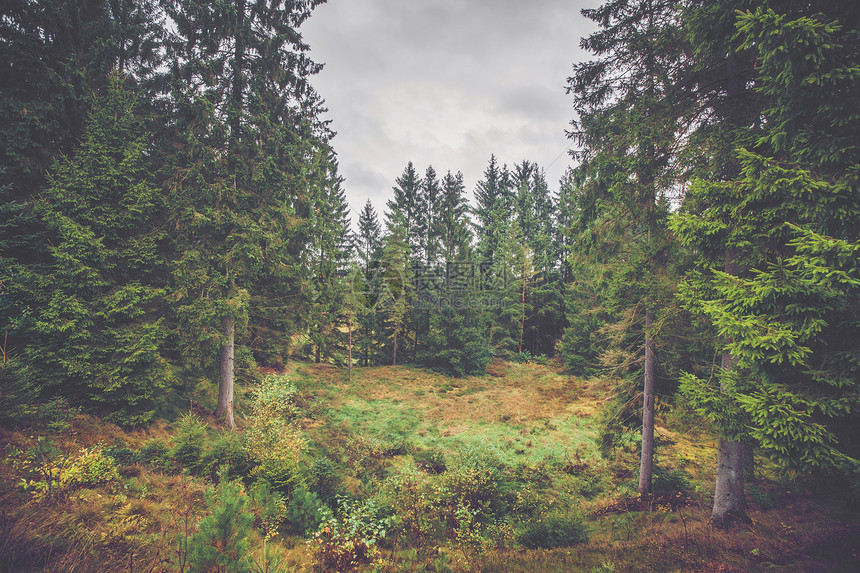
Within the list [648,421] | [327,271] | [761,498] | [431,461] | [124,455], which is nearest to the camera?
[124,455]

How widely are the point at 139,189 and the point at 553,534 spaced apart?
13.8 metres

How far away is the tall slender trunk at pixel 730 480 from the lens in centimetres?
568

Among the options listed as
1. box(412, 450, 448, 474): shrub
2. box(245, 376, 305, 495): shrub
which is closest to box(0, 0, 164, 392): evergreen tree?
box(245, 376, 305, 495): shrub

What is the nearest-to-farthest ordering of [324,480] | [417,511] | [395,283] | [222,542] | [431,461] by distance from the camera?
1. [222,542]
2. [417,511]
3. [324,480]
4. [431,461]
5. [395,283]

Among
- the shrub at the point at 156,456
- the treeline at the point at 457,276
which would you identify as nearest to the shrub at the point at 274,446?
the shrub at the point at 156,456

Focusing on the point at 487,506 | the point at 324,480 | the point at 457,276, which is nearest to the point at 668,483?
the point at 487,506

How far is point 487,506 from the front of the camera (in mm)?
7430

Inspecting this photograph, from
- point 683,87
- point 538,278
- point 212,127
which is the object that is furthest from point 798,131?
point 538,278

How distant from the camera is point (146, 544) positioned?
13.0 ft

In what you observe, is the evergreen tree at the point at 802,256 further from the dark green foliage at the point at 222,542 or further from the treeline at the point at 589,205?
the dark green foliage at the point at 222,542

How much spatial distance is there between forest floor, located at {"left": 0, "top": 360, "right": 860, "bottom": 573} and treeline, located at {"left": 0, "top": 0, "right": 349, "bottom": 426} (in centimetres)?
165

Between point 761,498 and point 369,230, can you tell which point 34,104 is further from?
point 369,230

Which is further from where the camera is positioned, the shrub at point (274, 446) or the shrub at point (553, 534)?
the shrub at point (274, 446)

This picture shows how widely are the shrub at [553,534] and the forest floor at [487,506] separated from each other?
17cm
